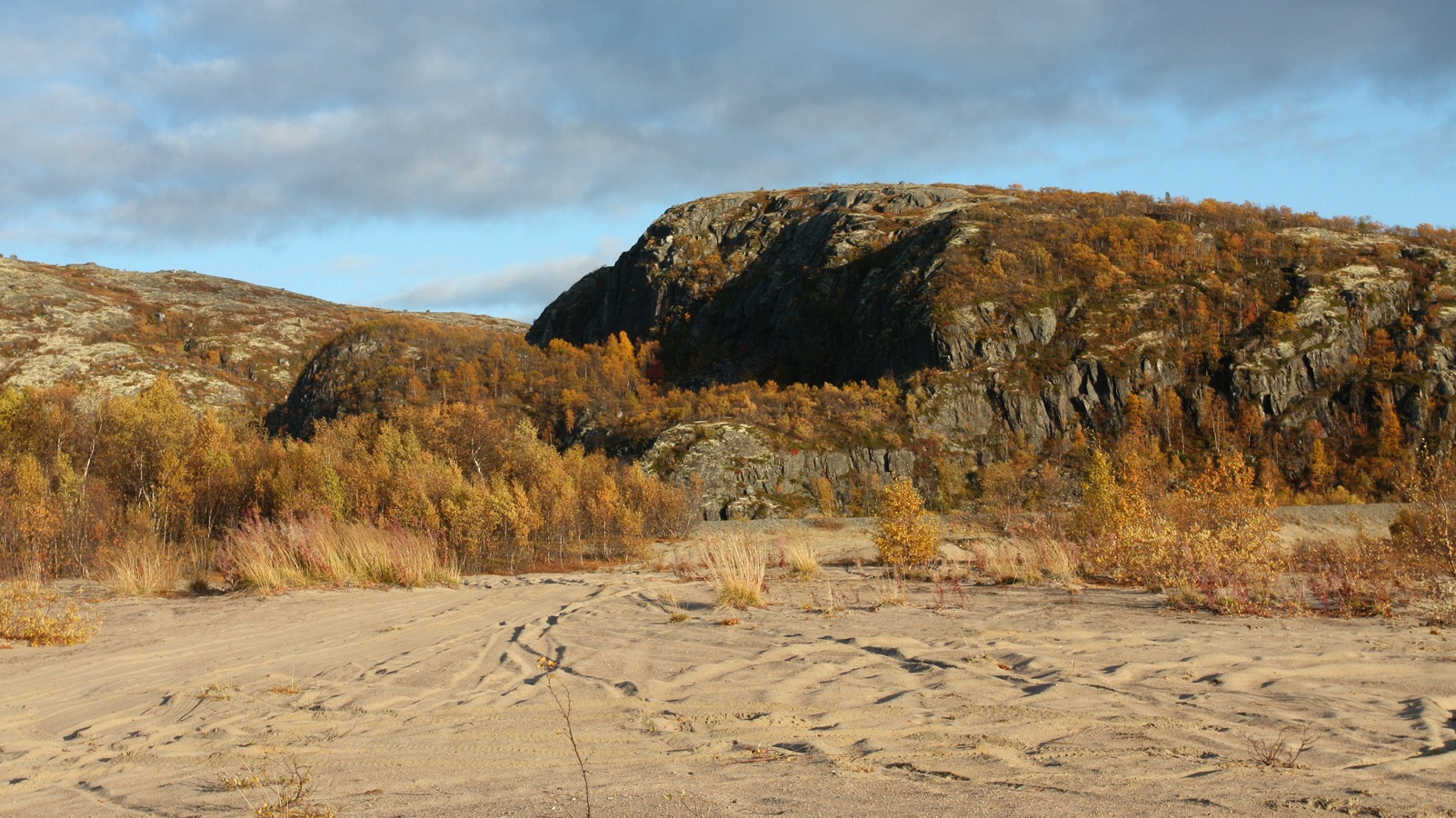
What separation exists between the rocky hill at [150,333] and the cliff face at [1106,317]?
45848 mm

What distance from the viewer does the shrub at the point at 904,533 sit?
49.8 feet

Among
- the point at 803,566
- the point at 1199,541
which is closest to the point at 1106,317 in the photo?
the point at 803,566

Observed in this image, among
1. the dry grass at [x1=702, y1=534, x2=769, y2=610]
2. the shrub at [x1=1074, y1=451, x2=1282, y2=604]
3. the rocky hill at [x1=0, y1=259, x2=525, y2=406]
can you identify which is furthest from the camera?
the rocky hill at [x1=0, y1=259, x2=525, y2=406]

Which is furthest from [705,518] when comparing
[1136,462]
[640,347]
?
[640,347]

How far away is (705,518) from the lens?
38.5 metres

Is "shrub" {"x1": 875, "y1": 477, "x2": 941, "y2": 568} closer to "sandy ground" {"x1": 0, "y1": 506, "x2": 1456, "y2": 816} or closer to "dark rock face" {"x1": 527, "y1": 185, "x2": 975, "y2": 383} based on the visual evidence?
"sandy ground" {"x1": 0, "y1": 506, "x2": 1456, "y2": 816}

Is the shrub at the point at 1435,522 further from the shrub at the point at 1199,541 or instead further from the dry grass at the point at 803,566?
the dry grass at the point at 803,566

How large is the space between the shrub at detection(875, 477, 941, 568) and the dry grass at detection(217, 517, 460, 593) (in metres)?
7.59

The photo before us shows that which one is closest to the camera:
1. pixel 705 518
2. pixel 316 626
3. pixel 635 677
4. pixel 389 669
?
pixel 635 677

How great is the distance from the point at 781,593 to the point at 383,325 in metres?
65.3

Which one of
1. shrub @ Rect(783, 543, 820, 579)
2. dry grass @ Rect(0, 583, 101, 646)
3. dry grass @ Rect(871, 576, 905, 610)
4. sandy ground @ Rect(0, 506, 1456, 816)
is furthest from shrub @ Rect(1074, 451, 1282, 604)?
dry grass @ Rect(0, 583, 101, 646)

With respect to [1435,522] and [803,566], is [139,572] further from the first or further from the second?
[1435,522]

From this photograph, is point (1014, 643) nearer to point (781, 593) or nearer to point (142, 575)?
point (781, 593)

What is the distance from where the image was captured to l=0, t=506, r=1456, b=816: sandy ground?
4156 millimetres
